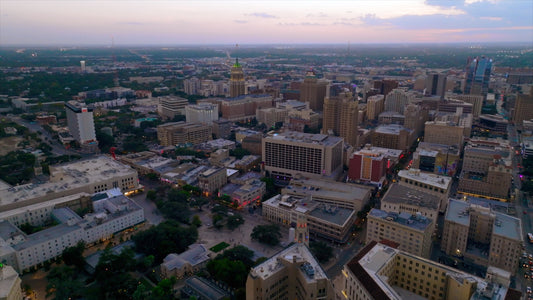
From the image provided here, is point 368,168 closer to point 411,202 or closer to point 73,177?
point 411,202

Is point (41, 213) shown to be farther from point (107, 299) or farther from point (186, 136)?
point (186, 136)

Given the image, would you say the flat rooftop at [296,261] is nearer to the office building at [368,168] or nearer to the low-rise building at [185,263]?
the low-rise building at [185,263]

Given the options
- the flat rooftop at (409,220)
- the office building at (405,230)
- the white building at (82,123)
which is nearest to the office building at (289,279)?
the office building at (405,230)

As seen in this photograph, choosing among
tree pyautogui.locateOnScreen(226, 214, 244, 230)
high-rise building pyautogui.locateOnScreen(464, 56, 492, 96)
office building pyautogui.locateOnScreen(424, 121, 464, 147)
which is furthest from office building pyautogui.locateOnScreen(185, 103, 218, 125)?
high-rise building pyautogui.locateOnScreen(464, 56, 492, 96)

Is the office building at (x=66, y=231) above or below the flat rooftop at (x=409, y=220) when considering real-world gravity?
below

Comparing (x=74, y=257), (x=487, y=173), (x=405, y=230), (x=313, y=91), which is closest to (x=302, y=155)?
(x=405, y=230)

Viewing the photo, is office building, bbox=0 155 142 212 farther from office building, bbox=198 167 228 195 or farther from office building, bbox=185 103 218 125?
office building, bbox=185 103 218 125

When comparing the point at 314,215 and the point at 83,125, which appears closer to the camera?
the point at 314,215
